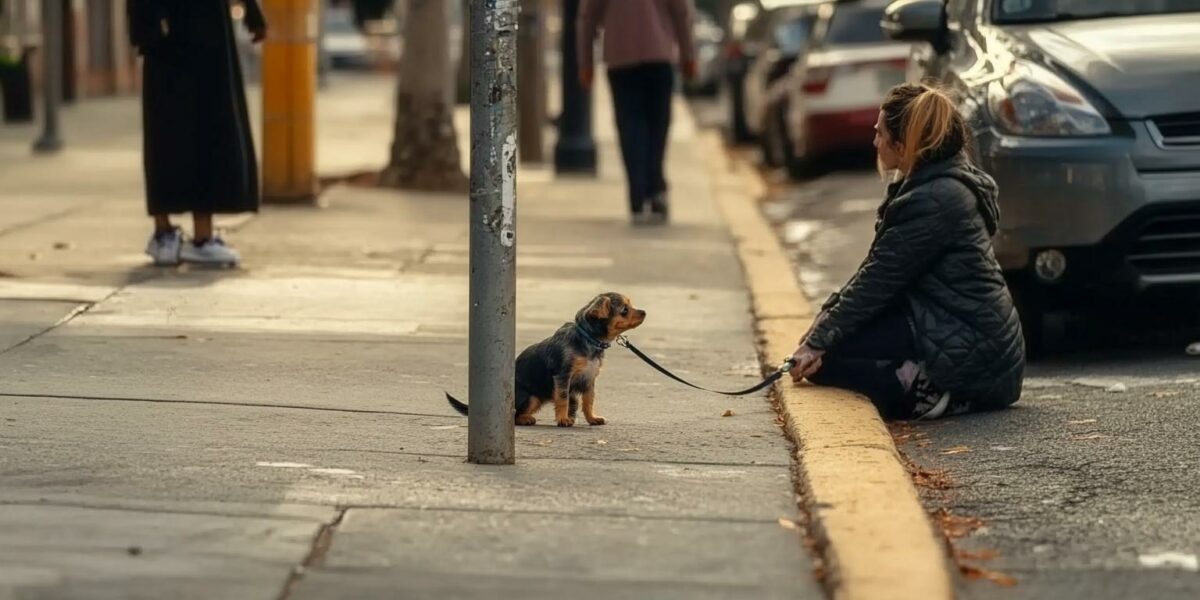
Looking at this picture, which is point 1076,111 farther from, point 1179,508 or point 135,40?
point 135,40

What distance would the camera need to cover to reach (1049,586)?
179 inches

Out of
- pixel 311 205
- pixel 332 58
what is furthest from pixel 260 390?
pixel 332 58

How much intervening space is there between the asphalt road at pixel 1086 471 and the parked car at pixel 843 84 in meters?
7.97

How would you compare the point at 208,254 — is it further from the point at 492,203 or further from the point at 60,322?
the point at 492,203

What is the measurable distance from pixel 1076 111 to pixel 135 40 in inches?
168

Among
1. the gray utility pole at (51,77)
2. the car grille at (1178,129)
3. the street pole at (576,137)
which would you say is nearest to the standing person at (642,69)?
the street pole at (576,137)

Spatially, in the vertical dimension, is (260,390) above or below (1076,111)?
below

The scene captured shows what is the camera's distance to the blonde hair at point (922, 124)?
262 inches

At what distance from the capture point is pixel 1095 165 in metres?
7.36

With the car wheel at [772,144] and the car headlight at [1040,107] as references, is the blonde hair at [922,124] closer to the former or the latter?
the car headlight at [1040,107]

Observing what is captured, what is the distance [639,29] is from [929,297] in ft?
19.3

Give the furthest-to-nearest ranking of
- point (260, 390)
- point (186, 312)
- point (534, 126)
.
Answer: point (534, 126)
point (186, 312)
point (260, 390)

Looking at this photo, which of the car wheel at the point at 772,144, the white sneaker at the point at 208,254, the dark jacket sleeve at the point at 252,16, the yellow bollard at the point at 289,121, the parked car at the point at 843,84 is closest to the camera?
the white sneaker at the point at 208,254

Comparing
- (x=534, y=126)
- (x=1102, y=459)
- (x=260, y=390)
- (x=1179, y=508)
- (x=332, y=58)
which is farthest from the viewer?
(x=332, y=58)
